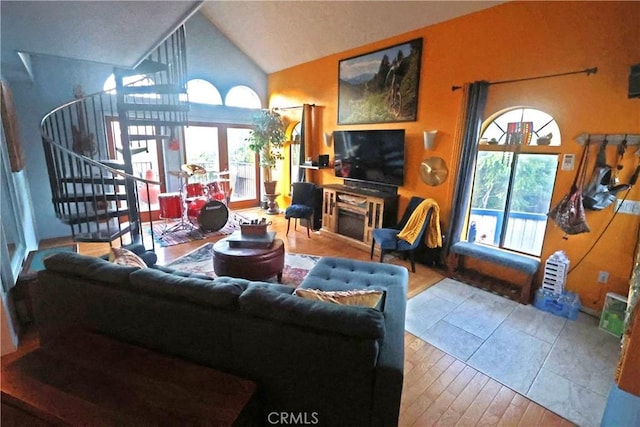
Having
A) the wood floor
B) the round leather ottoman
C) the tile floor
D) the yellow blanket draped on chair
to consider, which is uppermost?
the yellow blanket draped on chair

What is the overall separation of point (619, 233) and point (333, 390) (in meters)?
3.00

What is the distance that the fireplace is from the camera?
466cm

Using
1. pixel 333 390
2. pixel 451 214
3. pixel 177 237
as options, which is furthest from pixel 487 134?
pixel 177 237

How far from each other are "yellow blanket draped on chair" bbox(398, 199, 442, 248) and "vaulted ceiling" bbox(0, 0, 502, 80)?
227cm

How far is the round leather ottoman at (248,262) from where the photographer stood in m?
2.93

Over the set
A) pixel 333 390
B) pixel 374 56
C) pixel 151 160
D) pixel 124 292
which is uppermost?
pixel 374 56

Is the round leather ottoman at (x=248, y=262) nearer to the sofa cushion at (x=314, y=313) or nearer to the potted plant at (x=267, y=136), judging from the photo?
the sofa cushion at (x=314, y=313)

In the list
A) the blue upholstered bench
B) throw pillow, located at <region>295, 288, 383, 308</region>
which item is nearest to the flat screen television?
the blue upholstered bench

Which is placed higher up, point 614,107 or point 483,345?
point 614,107

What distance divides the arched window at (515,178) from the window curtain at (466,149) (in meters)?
0.17

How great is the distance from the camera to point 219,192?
18.5 ft

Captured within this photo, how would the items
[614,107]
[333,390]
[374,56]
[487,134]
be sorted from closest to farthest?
[333,390], [614,107], [487,134], [374,56]

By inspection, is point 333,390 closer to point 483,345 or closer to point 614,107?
point 483,345

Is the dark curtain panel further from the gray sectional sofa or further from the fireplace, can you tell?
the gray sectional sofa
